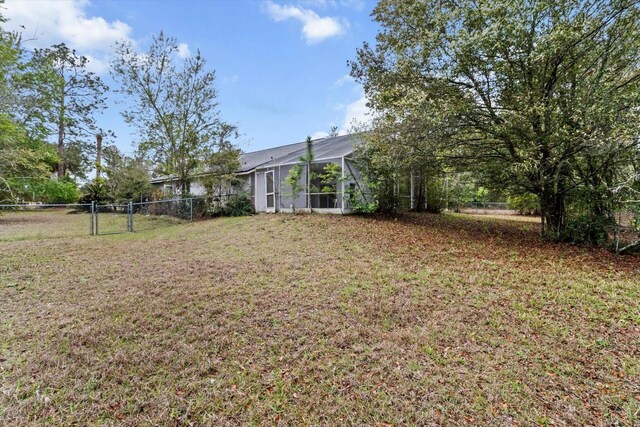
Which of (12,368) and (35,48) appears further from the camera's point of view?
(35,48)

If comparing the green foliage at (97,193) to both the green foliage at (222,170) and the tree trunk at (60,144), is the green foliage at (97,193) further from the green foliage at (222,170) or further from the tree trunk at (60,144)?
the green foliage at (222,170)

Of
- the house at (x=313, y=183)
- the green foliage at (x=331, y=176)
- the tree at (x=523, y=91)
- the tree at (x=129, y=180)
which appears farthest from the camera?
the tree at (x=129, y=180)

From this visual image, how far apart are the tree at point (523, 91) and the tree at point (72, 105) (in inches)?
979

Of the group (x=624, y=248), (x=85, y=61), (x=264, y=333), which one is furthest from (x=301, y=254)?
(x=85, y=61)

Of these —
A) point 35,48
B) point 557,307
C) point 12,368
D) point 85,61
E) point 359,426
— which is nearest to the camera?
point 359,426

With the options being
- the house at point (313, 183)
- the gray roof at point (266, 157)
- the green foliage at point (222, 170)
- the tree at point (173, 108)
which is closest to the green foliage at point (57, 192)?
the tree at point (173, 108)

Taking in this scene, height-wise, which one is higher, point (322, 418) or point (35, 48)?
point (35, 48)

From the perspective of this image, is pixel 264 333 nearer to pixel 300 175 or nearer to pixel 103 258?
pixel 103 258

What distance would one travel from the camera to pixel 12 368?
276cm

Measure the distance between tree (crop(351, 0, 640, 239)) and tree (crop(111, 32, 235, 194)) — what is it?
958 centimetres

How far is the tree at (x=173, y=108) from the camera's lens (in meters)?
14.5

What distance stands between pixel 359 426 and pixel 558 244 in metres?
7.68

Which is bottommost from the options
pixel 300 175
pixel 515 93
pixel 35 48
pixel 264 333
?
pixel 264 333

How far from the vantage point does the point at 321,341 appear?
3.14m
